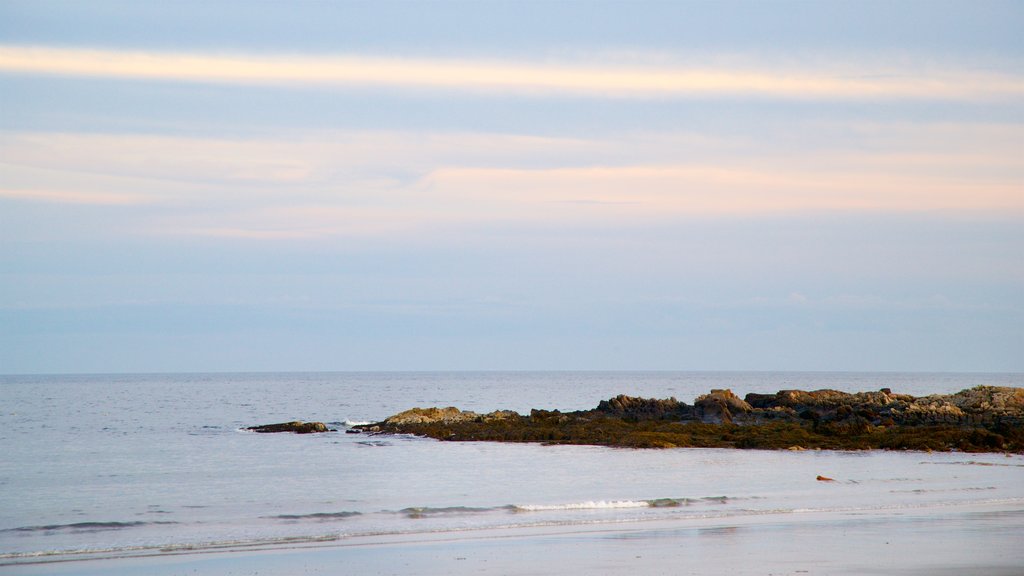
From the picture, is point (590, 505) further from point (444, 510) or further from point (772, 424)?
point (772, 424)

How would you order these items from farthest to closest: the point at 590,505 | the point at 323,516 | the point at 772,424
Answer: the point at 772,424
the point at 590,505
the point at 323,516

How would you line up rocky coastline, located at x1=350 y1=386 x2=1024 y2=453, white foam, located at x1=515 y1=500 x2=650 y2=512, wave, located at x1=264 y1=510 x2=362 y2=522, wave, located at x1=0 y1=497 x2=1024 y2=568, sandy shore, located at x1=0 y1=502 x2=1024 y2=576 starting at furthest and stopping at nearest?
1. rocky coastline, located at x1=350 y1=386 x2=1024 y2=453
2. white foam, located at x1=515 y1=500 x2=650 y2=512
3. wave, located at x1=264 y1=510 x2=362 y2=522
4. wave, located at x1=0 y1=497 x2=1024 y2=568
5. sandy shore, located at x1=0 y1=502 x2=1024 y2=576

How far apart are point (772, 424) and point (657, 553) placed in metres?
28.7

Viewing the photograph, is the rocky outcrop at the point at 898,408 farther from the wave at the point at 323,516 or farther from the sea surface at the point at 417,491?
the wave at the point at 323,516

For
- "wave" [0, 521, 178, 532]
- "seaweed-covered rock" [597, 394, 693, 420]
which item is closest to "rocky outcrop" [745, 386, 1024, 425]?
"seaweed-covered rock" [597, 394, 693, 420]

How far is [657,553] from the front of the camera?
16.1 m

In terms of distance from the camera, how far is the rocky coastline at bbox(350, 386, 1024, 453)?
3731 cm

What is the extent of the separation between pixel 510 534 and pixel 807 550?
17.8ft

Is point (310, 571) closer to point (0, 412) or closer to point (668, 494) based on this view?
point (668, 494)

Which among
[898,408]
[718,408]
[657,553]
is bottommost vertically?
[657,553]

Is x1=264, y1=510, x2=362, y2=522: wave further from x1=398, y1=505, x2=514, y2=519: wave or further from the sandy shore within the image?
the sandy shore

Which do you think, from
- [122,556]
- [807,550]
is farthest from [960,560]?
[122,556]

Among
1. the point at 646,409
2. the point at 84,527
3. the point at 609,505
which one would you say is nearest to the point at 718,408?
the point at 646,409

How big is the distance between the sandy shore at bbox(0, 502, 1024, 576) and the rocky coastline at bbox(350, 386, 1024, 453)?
18335mm
